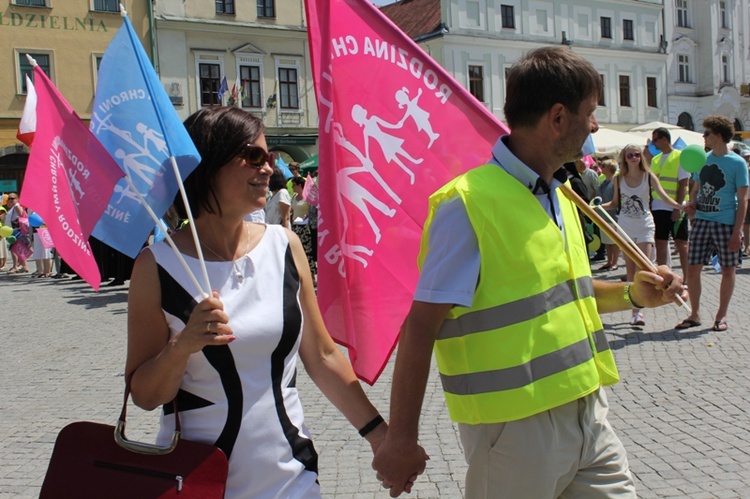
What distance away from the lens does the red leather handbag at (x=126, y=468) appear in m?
2.04

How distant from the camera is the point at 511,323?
7.14ft

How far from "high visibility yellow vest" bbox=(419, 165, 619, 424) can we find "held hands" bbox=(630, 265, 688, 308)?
1.19ft

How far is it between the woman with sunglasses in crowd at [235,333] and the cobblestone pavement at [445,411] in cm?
203

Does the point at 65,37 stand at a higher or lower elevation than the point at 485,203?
higher

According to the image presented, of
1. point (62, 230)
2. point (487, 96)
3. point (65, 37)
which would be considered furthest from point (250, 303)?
point (487, 96)

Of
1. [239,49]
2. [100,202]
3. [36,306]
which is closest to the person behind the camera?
[100,202]

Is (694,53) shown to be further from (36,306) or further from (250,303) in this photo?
(250,303)

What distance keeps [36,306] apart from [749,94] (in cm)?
4775

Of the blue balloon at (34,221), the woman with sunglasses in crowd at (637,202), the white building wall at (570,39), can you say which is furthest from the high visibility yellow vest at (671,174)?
the white building wall at (570,39)

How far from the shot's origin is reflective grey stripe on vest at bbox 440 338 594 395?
217cm

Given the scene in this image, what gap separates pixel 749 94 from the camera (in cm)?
5050

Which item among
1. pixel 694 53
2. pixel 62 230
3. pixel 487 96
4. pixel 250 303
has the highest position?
pixel 694 53

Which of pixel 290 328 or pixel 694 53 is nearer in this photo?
pixel 290 328

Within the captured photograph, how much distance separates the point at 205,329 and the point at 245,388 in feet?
0.81
